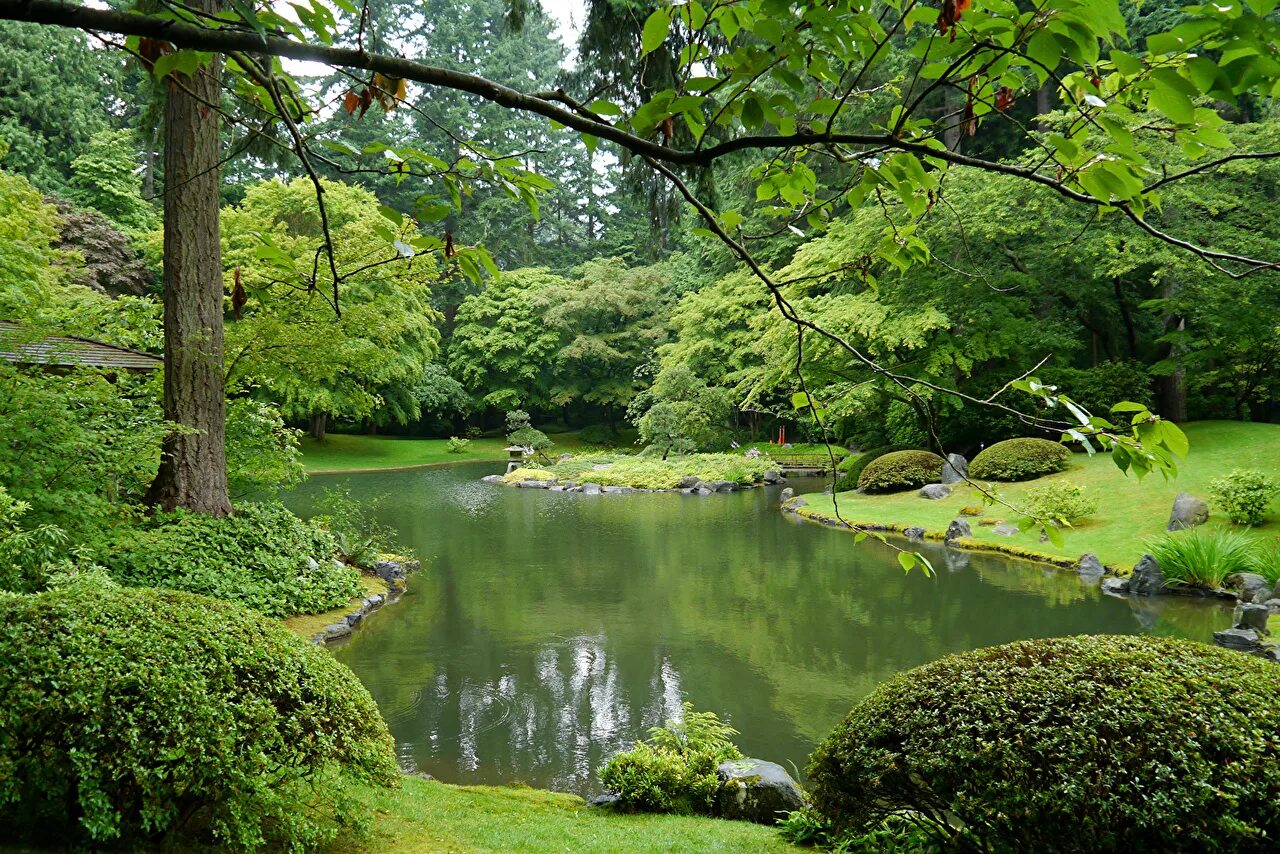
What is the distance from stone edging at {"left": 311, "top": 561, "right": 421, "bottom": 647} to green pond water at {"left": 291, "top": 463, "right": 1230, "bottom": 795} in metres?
0.16

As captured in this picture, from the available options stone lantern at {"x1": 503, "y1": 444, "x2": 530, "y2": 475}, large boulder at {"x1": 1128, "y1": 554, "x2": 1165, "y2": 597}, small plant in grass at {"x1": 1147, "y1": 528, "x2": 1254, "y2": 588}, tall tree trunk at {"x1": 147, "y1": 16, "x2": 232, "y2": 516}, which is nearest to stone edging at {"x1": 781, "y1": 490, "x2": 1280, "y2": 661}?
large boulder at {"x1": 1128, "y1": 554, "x2": 1165, "y2": 597}

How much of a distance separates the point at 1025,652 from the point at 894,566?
7.85 meters

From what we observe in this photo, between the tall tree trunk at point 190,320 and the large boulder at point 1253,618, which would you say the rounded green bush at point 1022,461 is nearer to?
the large boulder at point 1253,618

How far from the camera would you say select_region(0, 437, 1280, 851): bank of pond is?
2.16m

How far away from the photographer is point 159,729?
236 centimetres

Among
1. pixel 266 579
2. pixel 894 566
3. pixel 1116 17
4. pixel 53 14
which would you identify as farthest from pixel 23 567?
pixel 894 566

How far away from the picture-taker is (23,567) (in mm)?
4445

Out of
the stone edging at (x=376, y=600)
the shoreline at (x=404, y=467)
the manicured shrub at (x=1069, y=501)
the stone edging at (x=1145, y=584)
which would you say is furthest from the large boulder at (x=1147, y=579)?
the shoreline at (x=404, y=467)

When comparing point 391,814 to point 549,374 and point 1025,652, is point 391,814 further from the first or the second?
point 549,374

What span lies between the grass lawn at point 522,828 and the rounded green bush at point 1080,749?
842mm

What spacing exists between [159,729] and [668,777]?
235cm

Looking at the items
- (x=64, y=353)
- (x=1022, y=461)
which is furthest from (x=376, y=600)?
(x=1022, y=461)

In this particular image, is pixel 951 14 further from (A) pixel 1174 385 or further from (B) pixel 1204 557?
(A) pixel 1174 385

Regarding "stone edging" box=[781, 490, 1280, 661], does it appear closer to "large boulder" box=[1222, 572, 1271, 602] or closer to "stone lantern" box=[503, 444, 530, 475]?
"large boulder" box=[1222, 572, 1271, 602]
